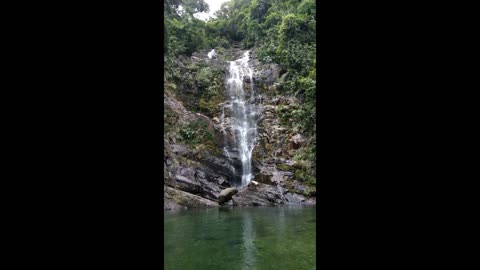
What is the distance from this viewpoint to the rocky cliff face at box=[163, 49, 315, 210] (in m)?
15.8

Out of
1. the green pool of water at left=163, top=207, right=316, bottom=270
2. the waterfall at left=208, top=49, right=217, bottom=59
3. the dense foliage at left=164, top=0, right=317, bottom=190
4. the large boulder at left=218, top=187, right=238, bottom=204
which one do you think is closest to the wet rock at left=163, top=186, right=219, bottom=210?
the large boulder at left=218, top=187, right=238, bottom=204

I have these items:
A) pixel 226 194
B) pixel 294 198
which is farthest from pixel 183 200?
pixel 294 198

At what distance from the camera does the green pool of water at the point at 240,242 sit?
19.8 feet

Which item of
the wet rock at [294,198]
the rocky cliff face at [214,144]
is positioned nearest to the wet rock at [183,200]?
the rocky cliff face at [214,144]

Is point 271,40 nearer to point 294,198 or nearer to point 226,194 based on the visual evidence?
point 294,198

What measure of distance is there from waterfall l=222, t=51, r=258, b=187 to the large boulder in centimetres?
117

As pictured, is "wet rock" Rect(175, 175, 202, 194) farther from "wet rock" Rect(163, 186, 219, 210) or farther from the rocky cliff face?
"wet rock" Rect(163, 186, 219, 210)

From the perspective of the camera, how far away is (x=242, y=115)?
19.0m

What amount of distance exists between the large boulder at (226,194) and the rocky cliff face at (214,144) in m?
0.23

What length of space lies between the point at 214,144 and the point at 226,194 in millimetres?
3135
